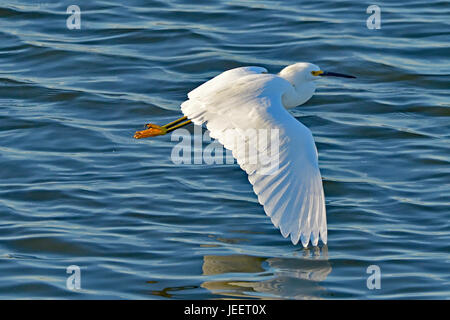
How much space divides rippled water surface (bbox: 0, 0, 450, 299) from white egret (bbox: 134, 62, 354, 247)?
53 centimetres

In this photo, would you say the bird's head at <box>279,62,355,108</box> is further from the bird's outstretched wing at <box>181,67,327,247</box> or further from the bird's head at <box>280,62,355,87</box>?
the bird's outstretched wing at <box>181,67,327,247</box>

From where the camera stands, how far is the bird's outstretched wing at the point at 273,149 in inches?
242

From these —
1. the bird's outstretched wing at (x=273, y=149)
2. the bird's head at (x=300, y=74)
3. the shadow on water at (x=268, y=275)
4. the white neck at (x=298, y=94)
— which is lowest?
the shadow on water at (x=268, y=275)

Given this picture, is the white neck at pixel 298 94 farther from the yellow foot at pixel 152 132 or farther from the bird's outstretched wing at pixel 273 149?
the yellow foot at pixel 152 132

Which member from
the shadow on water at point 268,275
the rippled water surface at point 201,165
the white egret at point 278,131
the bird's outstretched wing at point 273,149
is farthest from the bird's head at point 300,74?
the shadow on water at point 268,275

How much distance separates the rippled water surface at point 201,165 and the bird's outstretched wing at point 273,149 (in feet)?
1.73

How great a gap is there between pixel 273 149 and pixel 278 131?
155 millimetres

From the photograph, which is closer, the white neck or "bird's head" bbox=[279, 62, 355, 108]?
the white neck

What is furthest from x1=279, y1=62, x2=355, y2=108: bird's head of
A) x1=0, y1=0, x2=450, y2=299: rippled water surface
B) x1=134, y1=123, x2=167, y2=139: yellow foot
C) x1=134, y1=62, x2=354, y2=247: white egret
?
x1=134, y1=123, x2=167, y2=139: yellow foot

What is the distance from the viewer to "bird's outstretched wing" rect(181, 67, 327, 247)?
242 inches

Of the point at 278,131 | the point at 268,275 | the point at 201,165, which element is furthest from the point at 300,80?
the point at 268,275

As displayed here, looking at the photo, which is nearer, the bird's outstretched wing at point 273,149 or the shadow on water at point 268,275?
the bird's outstretched wing at point 273,149

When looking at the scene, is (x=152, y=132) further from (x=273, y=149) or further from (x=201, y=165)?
(x=273, y=149)

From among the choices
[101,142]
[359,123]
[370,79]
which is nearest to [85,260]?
[101,142]
